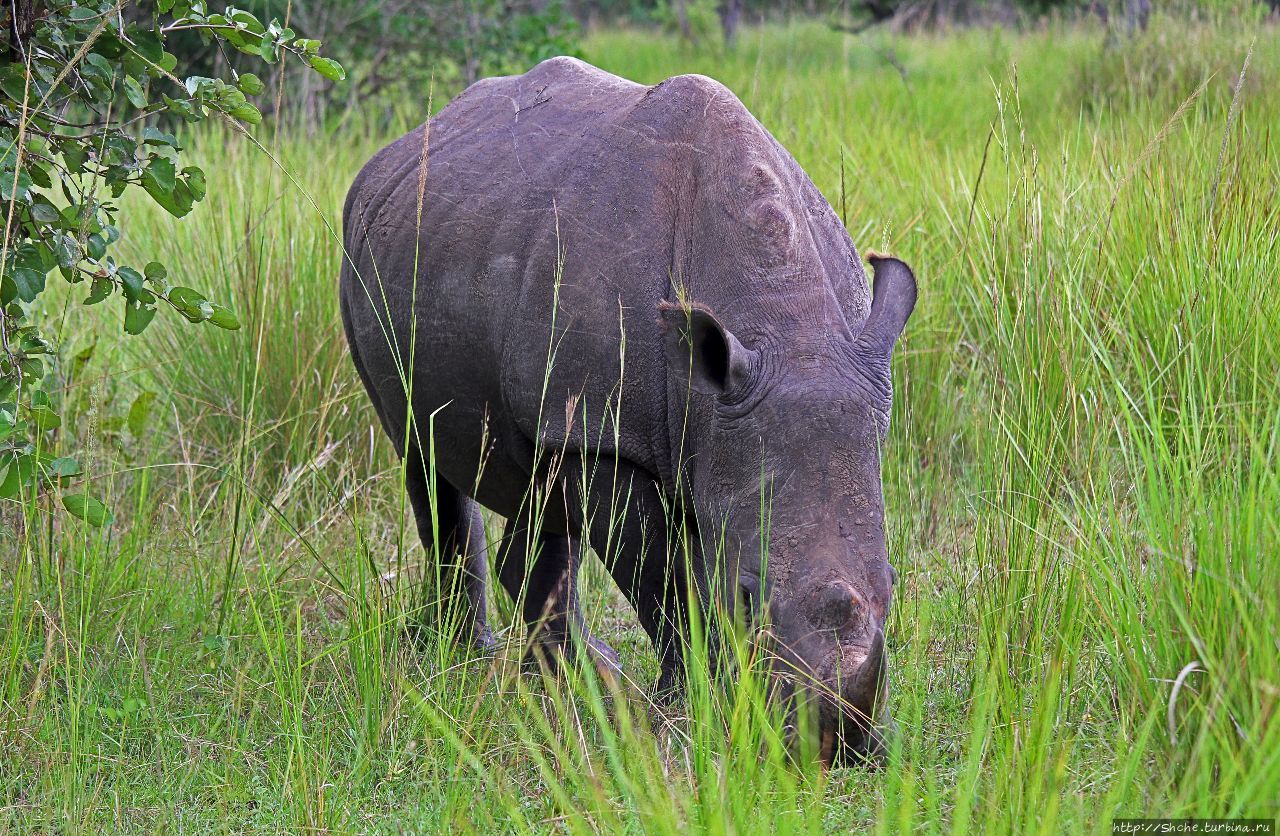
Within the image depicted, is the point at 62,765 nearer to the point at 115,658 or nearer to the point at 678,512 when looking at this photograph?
the point at 115,658

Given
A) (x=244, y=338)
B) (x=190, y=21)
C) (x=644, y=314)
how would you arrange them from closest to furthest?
(x=644, y=314) → (x=190, y=21) → (x=244, y=338)

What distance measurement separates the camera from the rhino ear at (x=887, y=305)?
8.23 ft

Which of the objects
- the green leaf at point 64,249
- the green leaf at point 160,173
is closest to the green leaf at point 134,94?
the green leaf at point 160,173

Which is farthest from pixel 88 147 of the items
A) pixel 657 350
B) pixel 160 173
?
pixel 657 350

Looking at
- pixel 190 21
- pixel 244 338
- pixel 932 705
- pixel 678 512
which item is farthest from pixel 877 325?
pixel 244 338

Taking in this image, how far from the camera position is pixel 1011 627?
9.35 feet

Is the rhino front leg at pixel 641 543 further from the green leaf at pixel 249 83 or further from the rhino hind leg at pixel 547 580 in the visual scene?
the green leaf at pixel 249 83

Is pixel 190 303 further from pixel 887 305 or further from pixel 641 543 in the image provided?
pixel 887 305

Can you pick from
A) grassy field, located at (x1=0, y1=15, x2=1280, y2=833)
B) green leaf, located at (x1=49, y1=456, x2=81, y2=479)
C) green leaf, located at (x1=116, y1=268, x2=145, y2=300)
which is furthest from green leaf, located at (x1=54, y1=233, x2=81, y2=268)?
grassy field, located at (x1=0, y1=15, x2=1280, y2=833)

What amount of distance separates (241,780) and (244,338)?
222cm

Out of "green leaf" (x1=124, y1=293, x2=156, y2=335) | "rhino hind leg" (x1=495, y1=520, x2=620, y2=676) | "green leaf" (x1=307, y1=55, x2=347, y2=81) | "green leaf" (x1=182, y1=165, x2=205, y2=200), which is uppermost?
"green leaf" (x1=307, y1=55, x2=347, y2=81)

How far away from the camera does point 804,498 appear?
A: 7.68ft

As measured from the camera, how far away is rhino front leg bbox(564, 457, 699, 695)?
2.83m

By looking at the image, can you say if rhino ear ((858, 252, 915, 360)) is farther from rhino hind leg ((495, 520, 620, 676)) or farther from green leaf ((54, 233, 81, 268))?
green leaf ((54, 233, 81, 268))
